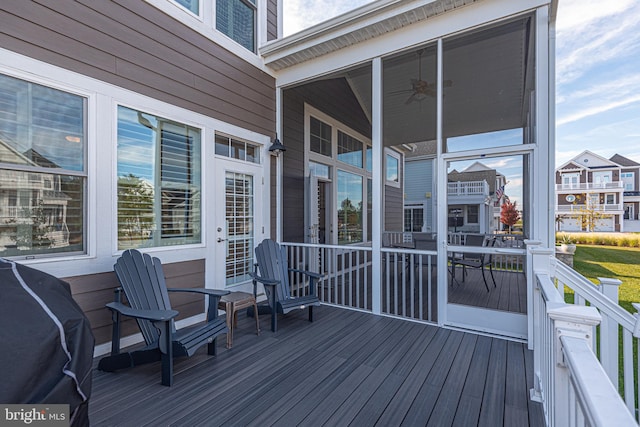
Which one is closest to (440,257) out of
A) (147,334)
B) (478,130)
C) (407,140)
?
(478,130)

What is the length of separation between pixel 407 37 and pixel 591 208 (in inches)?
853

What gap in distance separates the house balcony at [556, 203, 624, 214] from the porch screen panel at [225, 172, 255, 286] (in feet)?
73.6

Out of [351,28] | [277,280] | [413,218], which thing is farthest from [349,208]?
[351,28]

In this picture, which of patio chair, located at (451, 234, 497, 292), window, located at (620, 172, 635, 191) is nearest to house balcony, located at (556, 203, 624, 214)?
window, located at (620, 172, 635, 191)

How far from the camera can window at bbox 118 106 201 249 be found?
2.97m

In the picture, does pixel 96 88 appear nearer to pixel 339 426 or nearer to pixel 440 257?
pixel 339 426

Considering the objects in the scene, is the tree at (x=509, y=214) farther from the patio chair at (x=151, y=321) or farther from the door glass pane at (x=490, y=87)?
the patio chair at (x=151, y=321)

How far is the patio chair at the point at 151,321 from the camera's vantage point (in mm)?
2237

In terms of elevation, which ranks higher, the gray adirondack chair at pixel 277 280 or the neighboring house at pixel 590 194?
the neighboring house at pixel 590 194

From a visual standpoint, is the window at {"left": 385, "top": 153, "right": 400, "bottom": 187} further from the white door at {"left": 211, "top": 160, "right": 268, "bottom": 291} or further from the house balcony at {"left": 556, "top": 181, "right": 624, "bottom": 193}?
the house balcony at {"left": 556, "top": 181, "right": 624, "bottom": 193}

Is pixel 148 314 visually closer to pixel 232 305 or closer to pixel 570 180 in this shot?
pixel 232 305

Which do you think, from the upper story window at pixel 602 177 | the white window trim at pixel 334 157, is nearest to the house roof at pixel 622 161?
the upper story window at pixel 602 177

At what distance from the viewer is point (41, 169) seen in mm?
2406

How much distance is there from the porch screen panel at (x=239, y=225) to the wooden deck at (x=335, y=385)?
117 centimetres
